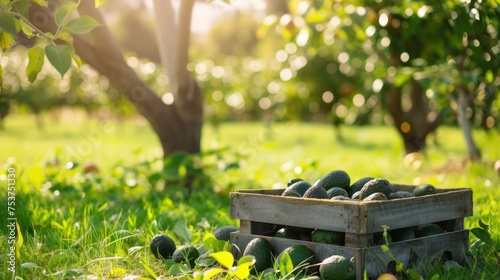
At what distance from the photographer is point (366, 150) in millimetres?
9258

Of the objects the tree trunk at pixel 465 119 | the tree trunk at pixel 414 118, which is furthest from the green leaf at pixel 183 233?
the tree trunk at pixel 414 118

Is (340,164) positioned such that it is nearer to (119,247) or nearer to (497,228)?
(497,228)

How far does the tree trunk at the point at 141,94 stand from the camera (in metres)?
4.58

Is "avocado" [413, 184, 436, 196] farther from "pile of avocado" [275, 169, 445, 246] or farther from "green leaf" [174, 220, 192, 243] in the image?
"green leaf" [174, 220, 192, 243]

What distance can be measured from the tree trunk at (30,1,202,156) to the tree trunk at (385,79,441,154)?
2.66m

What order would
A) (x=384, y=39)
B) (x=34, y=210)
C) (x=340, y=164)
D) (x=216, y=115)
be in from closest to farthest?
1. (x=34, y=210)
2. (x=384, y=39)
3. (x=340, y=164)
4. (x=216, y=115)

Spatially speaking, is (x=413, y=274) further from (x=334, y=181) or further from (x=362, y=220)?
(x=334, y=181)

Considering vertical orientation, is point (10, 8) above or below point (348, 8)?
below

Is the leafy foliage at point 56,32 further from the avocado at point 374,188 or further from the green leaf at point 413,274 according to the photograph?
the green leaf at point 413,274

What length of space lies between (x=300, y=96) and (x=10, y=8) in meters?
7.59

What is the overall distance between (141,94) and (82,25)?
269cm

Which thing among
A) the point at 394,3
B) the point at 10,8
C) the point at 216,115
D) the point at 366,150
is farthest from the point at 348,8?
the point at 216,115

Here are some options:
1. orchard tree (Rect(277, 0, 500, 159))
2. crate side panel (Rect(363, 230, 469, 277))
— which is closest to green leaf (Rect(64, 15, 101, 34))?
crate side panel (Rect(363, 230, 469, 277))

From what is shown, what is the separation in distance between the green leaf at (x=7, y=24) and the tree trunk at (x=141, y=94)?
2.06 meters
